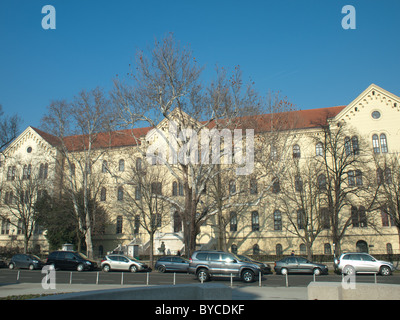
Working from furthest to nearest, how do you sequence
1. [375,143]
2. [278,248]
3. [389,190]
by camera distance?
[278,248]
[375,143]
[389,190]

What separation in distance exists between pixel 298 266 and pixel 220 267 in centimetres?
835

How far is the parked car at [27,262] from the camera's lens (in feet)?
105

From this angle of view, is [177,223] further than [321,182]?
Yes

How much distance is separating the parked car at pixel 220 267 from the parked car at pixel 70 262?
12.2 meters

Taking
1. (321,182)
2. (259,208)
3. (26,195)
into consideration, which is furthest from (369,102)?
(26,195)

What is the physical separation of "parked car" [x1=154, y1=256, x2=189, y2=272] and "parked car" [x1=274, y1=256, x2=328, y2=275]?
7.09 metres

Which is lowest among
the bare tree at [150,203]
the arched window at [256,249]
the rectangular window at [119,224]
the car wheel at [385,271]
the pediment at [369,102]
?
the arched window at [256,249]

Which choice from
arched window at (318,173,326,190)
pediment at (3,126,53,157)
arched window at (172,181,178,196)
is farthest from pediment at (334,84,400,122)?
pediment at (3,126,53,157)

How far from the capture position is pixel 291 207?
40.0 metres

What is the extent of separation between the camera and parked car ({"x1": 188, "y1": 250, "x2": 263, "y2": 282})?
67.2ft

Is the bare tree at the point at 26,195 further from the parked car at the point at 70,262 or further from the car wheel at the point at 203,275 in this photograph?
the car wheel at the point at 203,275

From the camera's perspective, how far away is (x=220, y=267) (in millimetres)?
21000

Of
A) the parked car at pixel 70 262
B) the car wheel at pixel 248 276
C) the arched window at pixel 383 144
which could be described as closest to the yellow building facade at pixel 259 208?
the arched window at pixel 383 144

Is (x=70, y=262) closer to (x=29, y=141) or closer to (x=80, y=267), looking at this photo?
(x=80, y=267)
